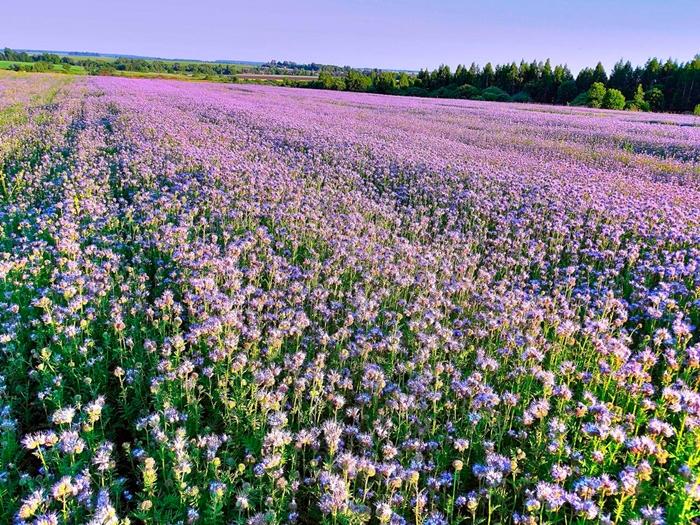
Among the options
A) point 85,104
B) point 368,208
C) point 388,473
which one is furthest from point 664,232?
point 85,104

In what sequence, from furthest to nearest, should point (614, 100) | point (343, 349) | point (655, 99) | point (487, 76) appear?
point (487, 76)
point (655, 99)
point (614, 100)
point (343, 349)

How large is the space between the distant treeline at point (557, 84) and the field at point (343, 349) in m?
42.9

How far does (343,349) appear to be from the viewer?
3732 millimetres

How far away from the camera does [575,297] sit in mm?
5035

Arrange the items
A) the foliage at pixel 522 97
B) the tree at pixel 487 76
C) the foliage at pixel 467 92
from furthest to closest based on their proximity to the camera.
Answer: the tree at pixel 487 76 → the foliage at pixel 467 92 → the foliage at pixel 522 97

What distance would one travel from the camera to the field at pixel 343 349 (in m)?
2.59

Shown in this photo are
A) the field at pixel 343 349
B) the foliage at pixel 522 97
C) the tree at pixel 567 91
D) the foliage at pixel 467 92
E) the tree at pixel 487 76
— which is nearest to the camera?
the field at pixel 343 349

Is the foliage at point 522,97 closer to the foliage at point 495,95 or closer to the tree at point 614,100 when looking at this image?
the foliage at point 495,95

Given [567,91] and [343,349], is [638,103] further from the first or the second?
[343,349]

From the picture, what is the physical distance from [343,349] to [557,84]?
197 feet

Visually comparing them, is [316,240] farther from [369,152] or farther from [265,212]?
[369,152]

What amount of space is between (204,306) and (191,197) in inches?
163

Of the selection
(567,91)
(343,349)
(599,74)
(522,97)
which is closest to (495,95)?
(522,97)

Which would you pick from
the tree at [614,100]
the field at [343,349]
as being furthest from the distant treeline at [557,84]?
the field at [343,349]
